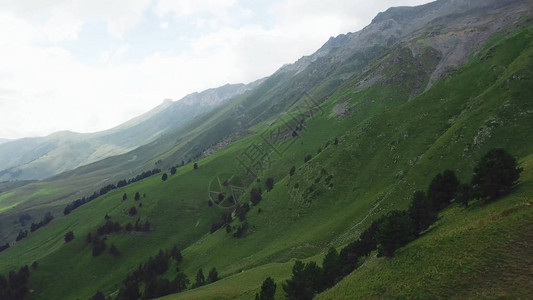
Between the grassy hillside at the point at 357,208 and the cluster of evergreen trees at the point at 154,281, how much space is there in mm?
4648

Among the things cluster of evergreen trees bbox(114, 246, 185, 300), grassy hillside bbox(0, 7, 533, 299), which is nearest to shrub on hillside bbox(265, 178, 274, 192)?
grassy hillside bbox(0, 7, 533, 299)

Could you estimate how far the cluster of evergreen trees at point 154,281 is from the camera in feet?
268

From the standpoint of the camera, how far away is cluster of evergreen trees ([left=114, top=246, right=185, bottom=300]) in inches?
3219

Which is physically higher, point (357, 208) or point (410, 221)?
point (410, 221)

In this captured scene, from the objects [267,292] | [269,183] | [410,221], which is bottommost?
[269,183]

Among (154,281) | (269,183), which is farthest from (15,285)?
(269,183)

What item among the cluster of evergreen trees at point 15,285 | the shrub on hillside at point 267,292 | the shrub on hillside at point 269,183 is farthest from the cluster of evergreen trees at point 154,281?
the shrub on hillside at point 267,292

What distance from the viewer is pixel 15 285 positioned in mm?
106062

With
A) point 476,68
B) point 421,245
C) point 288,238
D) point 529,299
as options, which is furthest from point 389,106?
point 529,299

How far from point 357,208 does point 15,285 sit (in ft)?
376

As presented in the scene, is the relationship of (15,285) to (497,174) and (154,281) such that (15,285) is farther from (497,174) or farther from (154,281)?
(497,174)

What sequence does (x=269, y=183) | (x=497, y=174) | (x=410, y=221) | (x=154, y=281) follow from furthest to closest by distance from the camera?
1. (x=269, y=183)
2. (x=154, y=281)
3. (x=410, y=221)
4. (x=497, y=174)

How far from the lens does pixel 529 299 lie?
72.5 ft

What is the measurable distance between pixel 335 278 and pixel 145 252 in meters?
99.5
